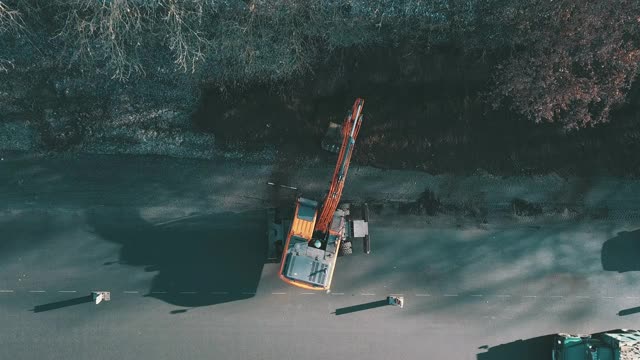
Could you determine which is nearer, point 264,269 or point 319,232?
point 319,232

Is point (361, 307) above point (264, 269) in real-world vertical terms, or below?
below

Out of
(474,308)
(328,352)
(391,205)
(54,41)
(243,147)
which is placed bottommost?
(328,352)

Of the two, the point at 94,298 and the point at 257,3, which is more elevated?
the point at 257,3

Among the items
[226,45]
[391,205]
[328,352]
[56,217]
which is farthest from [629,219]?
[56,217]

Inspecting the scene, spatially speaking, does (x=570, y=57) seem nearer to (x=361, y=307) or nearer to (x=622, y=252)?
(x=622, y=252)

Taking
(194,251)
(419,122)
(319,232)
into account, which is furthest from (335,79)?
(194,251)

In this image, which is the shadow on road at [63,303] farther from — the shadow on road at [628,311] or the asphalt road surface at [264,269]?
the shadow on road at [628,311]

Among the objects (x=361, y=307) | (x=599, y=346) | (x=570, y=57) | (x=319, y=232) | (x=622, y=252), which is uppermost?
(x=570, y=57)

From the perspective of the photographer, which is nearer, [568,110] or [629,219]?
[568,110]

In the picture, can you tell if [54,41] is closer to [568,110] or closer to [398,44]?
[398,44]
